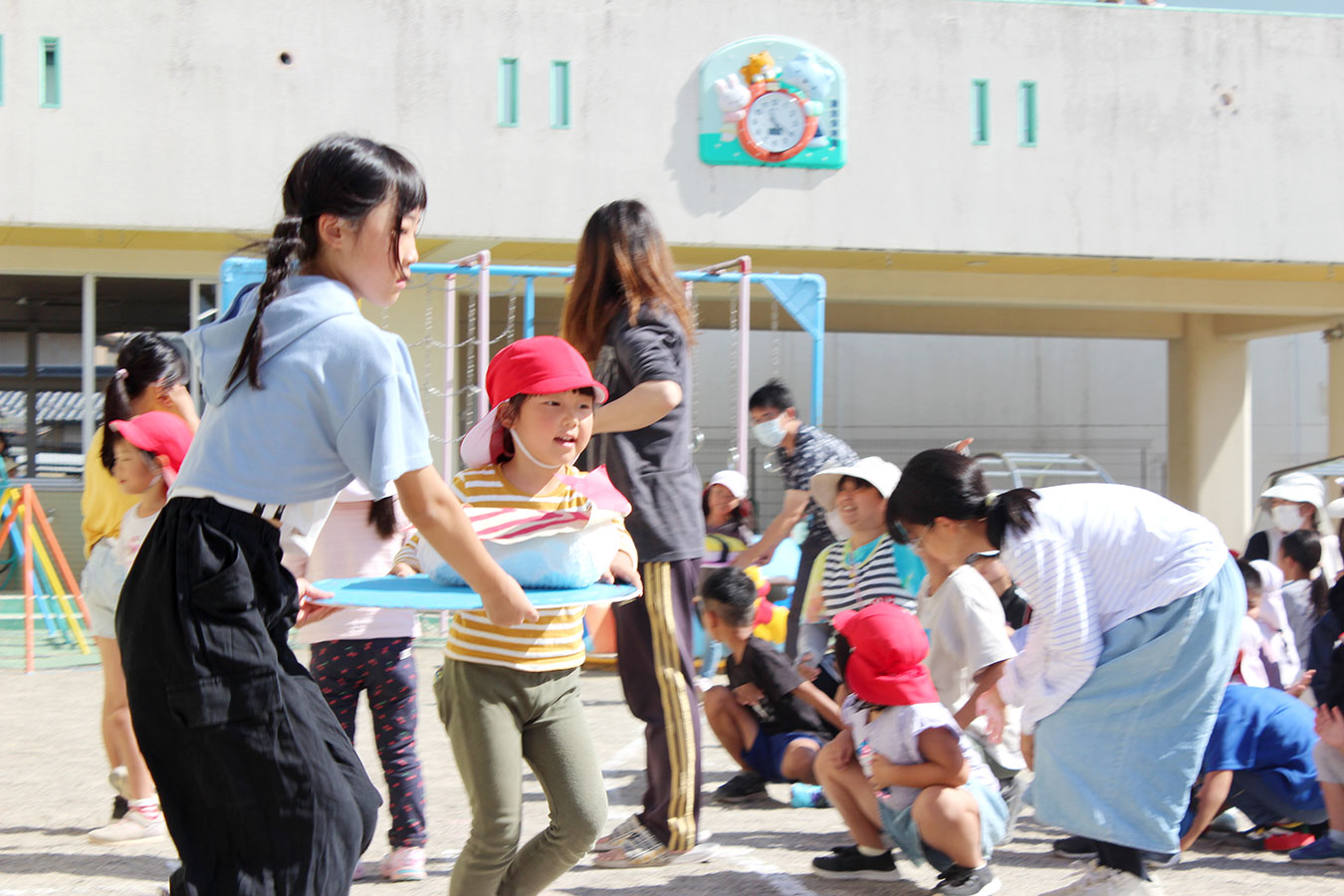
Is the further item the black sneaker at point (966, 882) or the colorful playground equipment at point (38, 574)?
the colorful playground equipment at point (38, 574)

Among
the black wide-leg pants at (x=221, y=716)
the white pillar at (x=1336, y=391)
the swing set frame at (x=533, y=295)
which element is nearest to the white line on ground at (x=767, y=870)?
the black wide-leg pants at (x=221, y=716)

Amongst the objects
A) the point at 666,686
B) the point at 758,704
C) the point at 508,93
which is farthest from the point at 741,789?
the point at 508,93

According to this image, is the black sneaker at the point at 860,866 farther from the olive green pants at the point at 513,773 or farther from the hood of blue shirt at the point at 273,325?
the hood of blue shirt at the point at 273,325

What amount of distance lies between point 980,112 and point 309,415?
11497mm

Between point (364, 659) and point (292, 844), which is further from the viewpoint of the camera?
point (364, 659)

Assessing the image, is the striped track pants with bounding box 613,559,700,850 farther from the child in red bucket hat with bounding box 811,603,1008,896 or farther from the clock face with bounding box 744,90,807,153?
the clock face with bounding box 744,90,807,153

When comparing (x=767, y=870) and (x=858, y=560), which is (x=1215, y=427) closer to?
(x=858, y=560)

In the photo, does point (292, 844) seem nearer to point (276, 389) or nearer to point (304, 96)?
point (276, 389)

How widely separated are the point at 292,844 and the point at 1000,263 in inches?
497

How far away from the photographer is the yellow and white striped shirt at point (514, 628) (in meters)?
2.98

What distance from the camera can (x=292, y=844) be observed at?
2064 mm

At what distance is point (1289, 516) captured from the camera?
24.1 feet

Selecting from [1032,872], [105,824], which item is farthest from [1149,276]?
[105,824]

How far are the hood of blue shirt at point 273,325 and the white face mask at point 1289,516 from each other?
6.43 metres
